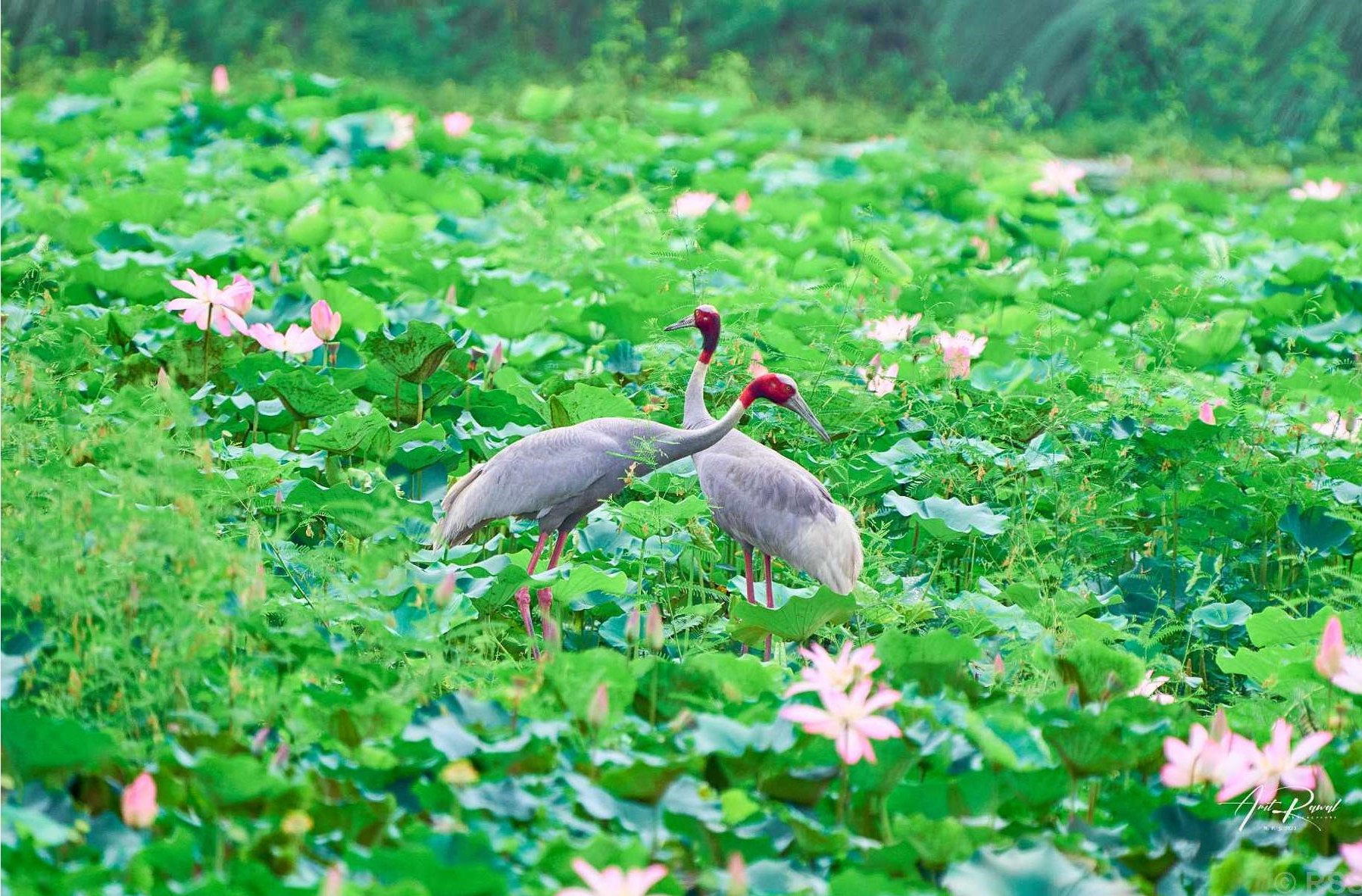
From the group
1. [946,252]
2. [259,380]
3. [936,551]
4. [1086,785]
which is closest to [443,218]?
[946,252]

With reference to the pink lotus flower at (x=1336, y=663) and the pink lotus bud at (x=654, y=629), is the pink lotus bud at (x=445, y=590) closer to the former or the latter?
the pink lotus bud at (x=654, y=629)

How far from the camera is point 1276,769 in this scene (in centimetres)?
225

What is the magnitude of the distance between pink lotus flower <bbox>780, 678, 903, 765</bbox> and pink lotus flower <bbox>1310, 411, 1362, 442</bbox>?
7.64 feet

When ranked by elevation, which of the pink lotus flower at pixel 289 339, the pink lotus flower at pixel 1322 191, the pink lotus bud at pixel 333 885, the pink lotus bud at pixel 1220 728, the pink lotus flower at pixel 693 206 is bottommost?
the pink lotus flower at pixel 1322 191

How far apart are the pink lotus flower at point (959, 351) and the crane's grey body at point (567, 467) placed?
119cm

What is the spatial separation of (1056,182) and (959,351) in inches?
143

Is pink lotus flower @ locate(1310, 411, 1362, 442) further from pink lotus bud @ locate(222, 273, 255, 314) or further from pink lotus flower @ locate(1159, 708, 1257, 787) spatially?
pink lotus bud @ locate(222, 273, 255, 314)

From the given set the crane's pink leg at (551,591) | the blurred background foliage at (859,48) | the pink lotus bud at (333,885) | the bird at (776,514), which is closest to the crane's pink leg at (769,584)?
the bird at (776,514)

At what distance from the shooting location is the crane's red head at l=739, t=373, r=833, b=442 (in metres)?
3.55

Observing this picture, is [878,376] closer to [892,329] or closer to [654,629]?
[892,329]

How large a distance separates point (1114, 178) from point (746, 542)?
22.4 ft

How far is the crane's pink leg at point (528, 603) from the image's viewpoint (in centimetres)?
317

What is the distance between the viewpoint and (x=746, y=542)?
3.44 metres

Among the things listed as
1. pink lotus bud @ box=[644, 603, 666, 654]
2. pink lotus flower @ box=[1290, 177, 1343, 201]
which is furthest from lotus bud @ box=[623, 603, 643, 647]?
pink lotus flower @ box=[1290, 177, 1343, 201]
